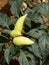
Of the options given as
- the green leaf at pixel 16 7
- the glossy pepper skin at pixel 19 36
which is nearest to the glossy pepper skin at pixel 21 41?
the glossy pepper skin at pixel 19 36

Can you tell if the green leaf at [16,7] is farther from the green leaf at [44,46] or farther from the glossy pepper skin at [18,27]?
the green leaf at [44,46]

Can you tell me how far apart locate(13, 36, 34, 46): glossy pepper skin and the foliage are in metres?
0.04

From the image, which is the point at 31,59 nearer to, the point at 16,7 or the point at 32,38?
the point at 32,38

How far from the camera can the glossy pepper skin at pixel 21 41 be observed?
1807mm

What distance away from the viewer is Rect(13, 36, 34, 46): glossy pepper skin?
1.81 meters

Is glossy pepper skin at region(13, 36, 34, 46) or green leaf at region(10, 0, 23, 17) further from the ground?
green leaf at region(10, 0, 23, 17)

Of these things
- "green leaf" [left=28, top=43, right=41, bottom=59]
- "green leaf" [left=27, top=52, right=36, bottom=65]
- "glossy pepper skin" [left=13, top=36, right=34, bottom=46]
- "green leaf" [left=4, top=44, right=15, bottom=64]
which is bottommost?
"green leaf" [left=27, top=52, right=36, bottom=65]

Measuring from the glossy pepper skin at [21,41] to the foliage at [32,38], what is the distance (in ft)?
0.12

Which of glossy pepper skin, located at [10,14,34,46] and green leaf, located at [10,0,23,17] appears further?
green leaf, located at [10,0,23,17]

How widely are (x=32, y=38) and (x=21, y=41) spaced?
138 mm

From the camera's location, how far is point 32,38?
6.30ft

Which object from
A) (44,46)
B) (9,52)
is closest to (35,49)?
(44,46)

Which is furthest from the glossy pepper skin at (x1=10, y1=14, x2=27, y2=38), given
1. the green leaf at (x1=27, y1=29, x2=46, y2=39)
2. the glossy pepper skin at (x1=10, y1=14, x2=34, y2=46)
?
the green leaf at (x1=27, y1=29, x2=46, y2=39)

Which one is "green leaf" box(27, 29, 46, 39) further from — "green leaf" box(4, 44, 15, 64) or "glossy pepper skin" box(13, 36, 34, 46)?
"green leaf" box(4, 44, 15, 64)
